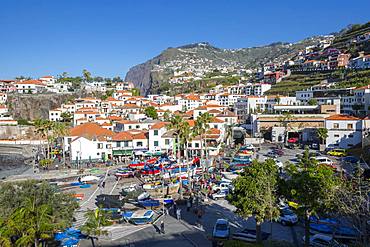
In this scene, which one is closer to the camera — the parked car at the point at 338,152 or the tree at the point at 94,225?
the tree at the point at 94,225

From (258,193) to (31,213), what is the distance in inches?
466

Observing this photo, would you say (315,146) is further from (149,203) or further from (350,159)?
(149,203)

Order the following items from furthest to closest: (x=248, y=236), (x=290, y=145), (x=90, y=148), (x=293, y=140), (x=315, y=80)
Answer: (x=315, y=80) → (x=293, y=140) → (x=290, y=145) → (x=90, y=148) → (x=248, y=236)

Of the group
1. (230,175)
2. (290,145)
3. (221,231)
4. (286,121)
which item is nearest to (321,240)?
(221,231)

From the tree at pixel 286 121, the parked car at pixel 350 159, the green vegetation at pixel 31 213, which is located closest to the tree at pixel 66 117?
the tree at pixel 286 121

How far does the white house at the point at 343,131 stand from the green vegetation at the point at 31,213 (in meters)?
40.8

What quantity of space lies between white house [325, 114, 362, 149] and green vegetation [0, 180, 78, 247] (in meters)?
40.8

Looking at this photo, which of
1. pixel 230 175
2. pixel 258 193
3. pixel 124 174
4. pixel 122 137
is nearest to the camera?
pixel 258 193

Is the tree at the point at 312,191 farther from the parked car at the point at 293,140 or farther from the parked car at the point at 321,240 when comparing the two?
the parked car at the point at 293,140

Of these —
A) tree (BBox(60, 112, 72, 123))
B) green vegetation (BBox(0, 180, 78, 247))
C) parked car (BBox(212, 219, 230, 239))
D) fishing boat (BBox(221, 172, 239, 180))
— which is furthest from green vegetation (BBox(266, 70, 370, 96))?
green vegetation (BBox(0, 180, 78, 247))

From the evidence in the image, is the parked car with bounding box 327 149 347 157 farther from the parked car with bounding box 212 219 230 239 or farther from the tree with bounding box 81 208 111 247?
the tree with bounding box 81 208 111 247

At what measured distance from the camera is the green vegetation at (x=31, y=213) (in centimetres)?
1532

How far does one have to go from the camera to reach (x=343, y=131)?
4831 cm

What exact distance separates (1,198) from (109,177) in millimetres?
21939
